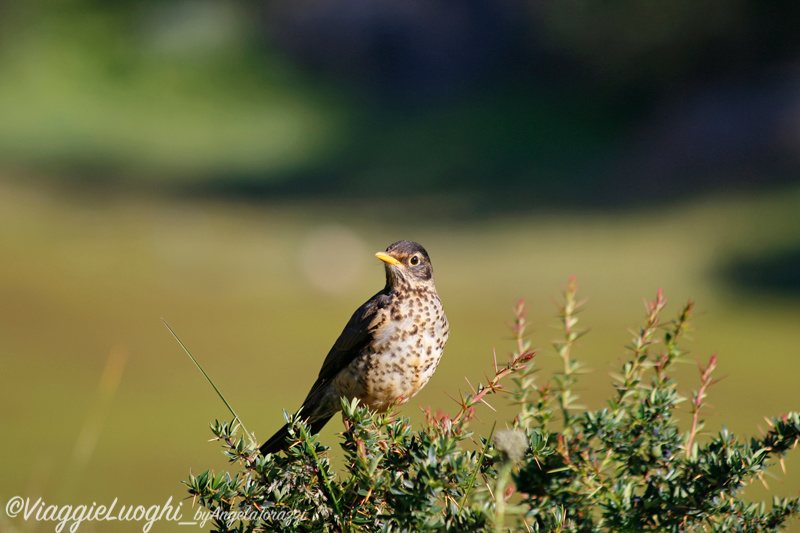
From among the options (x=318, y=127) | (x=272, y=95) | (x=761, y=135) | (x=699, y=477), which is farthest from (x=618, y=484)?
(x=272, y=95)

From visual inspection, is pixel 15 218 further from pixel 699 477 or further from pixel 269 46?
pixel 699 477

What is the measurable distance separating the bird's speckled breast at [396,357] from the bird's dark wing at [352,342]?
41 mm

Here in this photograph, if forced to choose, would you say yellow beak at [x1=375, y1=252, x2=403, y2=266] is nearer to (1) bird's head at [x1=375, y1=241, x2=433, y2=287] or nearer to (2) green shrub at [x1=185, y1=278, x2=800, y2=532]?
(1) bird's head at [x1=375, y1=241, x2=433, y2=287]

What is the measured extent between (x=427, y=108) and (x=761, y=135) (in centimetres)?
842

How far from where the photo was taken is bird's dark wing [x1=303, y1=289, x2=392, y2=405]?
3.78 m

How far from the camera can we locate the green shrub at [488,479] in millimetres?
2184

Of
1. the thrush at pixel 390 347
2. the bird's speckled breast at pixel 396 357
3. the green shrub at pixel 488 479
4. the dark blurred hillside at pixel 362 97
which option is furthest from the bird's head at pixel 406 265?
the dark blurred hillside at pixel 362 97

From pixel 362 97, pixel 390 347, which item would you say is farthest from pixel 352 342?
pixel 362 97

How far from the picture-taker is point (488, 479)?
2381 millimetres

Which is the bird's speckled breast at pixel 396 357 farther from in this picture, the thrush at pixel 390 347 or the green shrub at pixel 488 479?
the green shrub at pixel 488 479

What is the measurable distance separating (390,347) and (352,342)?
8.5 inches

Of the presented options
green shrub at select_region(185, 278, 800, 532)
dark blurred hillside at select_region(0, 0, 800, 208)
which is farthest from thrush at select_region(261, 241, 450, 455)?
dark blurred hillside at select_region(0, 0, 800, 208)

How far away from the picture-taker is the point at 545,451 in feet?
7.44

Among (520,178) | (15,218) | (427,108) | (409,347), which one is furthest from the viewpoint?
(427,108)
